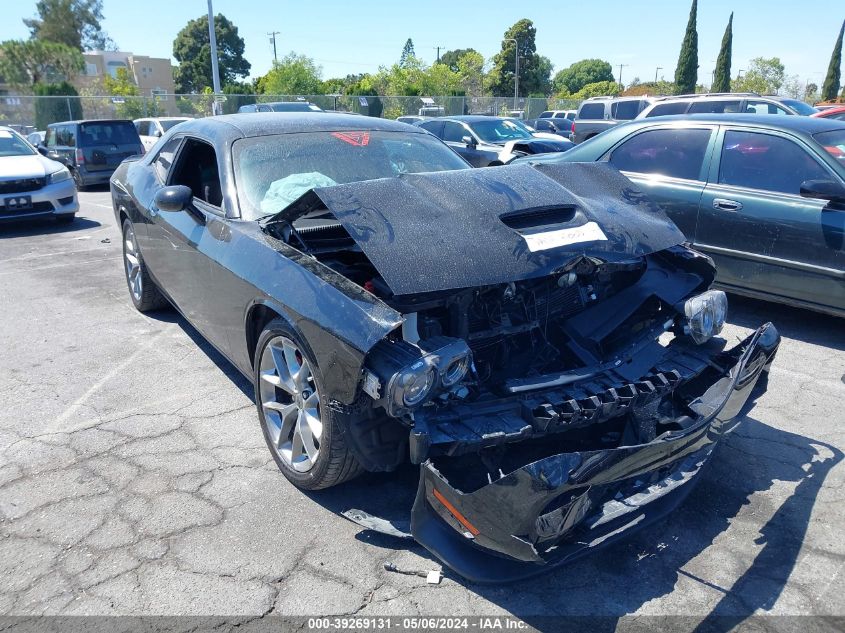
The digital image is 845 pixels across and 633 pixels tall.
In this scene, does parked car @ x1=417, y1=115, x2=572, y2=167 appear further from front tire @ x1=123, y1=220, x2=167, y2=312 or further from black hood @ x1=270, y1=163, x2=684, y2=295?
black hood @ x1=270, y1=163, x2=684, y2=295

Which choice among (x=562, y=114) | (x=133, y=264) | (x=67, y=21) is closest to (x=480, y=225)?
(x=133, y=264)

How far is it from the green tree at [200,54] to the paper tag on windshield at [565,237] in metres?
83.9

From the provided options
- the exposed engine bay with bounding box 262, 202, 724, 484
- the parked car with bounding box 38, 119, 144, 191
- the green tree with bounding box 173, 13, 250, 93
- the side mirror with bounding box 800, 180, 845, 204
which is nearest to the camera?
the exposed engine bay with bounding box 262, 202, 724, 484

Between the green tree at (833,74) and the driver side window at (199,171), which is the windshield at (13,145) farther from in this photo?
the green tree at (833,74)

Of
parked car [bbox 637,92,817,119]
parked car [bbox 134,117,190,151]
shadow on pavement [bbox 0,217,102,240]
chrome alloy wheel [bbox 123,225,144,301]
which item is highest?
parked car [bbox 637,92,817,119]

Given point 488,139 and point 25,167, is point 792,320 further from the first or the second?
point 25,167

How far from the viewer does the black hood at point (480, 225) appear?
8.61ft

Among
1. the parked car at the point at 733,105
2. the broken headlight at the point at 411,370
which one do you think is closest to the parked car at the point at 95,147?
the parked car at the point at 733,105

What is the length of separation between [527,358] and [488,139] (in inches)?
428

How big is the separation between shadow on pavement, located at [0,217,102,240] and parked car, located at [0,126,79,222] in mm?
183

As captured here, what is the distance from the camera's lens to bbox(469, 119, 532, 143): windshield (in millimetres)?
13227

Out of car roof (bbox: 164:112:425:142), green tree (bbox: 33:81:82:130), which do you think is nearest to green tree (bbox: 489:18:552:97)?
green tree (bbox: 33:81:82:130)

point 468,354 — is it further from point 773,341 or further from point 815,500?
point 815,500

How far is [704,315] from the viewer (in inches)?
121
